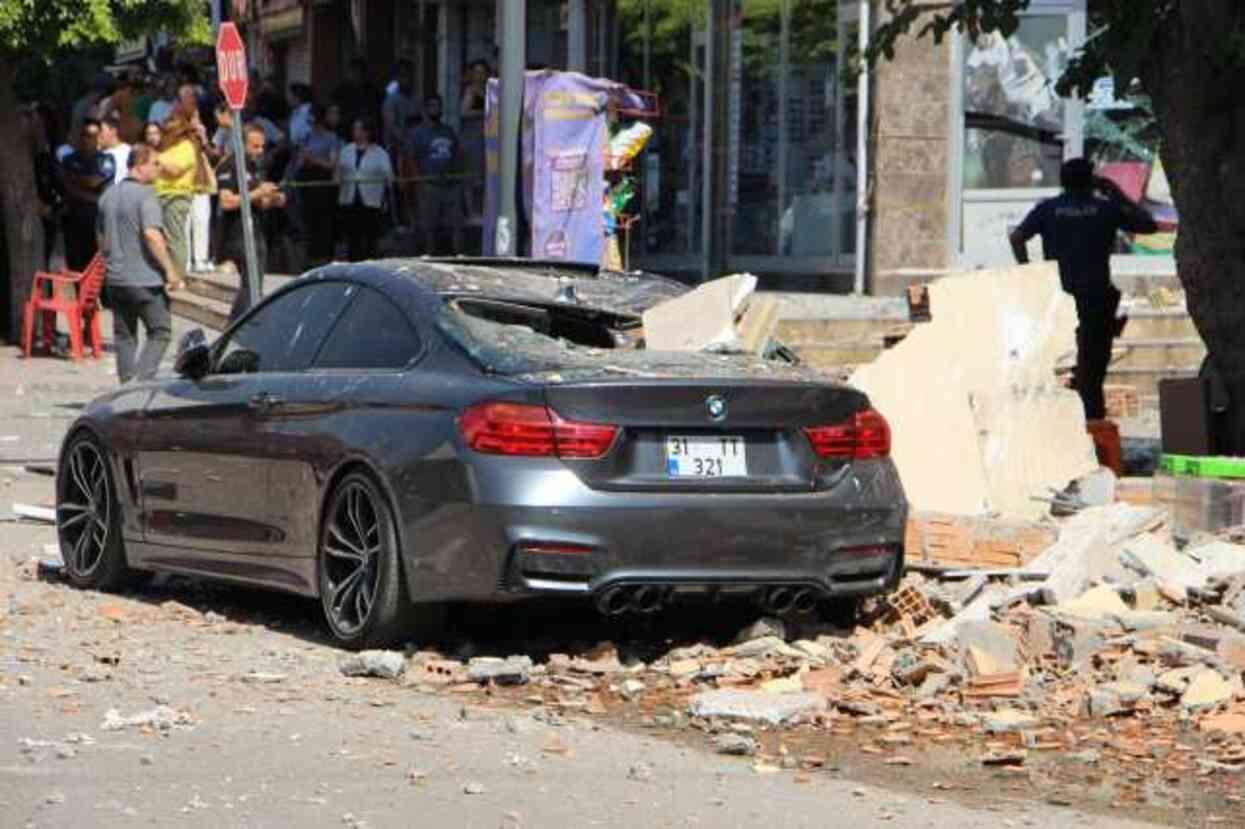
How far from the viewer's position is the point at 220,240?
29.2 metres

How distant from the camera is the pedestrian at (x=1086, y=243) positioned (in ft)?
54.5

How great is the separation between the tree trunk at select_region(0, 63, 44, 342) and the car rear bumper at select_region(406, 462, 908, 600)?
16.6 m

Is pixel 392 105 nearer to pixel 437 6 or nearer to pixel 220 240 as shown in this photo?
pixel 220 240

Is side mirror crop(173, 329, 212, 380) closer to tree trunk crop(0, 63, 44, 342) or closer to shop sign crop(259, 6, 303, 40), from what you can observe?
tree trunk crop(0, 63, 44, 342)

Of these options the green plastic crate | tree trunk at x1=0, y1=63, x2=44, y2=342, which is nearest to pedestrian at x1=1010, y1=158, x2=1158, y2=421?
the green plastic crate

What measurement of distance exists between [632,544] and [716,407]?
0.57 m

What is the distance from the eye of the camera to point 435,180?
28578 mm

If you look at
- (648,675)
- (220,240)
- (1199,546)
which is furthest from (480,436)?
(220,240)

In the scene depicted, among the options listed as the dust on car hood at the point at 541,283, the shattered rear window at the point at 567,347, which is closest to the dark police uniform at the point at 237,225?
the dust on car hood at the point at 541,283

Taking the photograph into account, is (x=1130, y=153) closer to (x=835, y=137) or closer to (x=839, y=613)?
(x=835, y=137)

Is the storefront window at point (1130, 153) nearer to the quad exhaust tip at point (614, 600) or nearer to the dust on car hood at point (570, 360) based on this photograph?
the dust on car hood at point (570, 360)

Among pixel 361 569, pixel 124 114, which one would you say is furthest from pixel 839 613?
pixel 124 114

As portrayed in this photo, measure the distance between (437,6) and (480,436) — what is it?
1049 inches

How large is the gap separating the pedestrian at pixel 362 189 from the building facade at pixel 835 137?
221 centimetres
